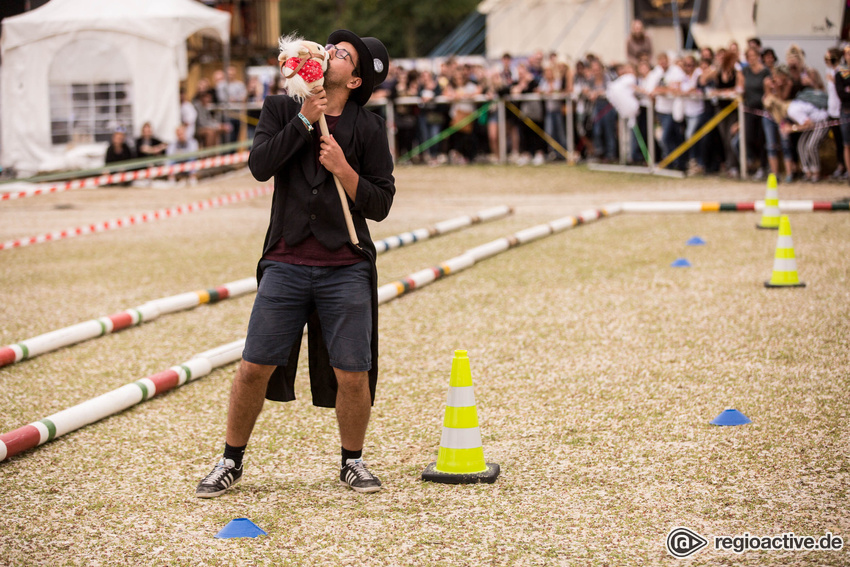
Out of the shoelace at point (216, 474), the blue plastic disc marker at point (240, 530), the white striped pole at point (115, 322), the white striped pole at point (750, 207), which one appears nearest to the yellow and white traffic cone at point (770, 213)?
the white striped pole at point (750, 207)

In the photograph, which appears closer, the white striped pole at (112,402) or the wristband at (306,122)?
the wristband at (306,122)

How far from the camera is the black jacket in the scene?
3830 mm

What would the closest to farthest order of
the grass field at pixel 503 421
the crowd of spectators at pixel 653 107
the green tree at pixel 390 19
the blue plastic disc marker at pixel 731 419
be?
the grass field at pixel 503 421 → the blue plastic disc marker at pixel 731 419 → the crowd of spectators at pixel 653 107 → the green tree at pixel 390 19

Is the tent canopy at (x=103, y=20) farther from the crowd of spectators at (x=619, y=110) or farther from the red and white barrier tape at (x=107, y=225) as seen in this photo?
the red and white barrier tape at (x=107, y=225)

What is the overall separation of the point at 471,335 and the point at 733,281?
8.58 feet

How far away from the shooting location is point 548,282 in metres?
8.49

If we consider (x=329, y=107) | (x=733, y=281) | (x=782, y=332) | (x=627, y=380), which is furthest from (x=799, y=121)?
(x=329, y=107)

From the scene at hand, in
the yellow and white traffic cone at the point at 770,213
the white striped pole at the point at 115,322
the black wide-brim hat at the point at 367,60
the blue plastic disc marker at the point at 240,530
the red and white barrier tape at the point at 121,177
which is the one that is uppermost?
the black wide-brim hat at the point at 367,60

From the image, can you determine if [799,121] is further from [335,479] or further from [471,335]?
[335,479]

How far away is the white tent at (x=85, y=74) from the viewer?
19.4 metres

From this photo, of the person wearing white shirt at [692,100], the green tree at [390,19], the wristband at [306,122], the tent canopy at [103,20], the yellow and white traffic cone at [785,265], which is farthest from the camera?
the green tree at [390,19]

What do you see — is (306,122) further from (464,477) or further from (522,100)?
(522,100)

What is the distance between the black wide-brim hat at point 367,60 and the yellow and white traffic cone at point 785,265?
15.4 feet

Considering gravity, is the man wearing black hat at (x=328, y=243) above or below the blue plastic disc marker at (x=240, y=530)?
above
